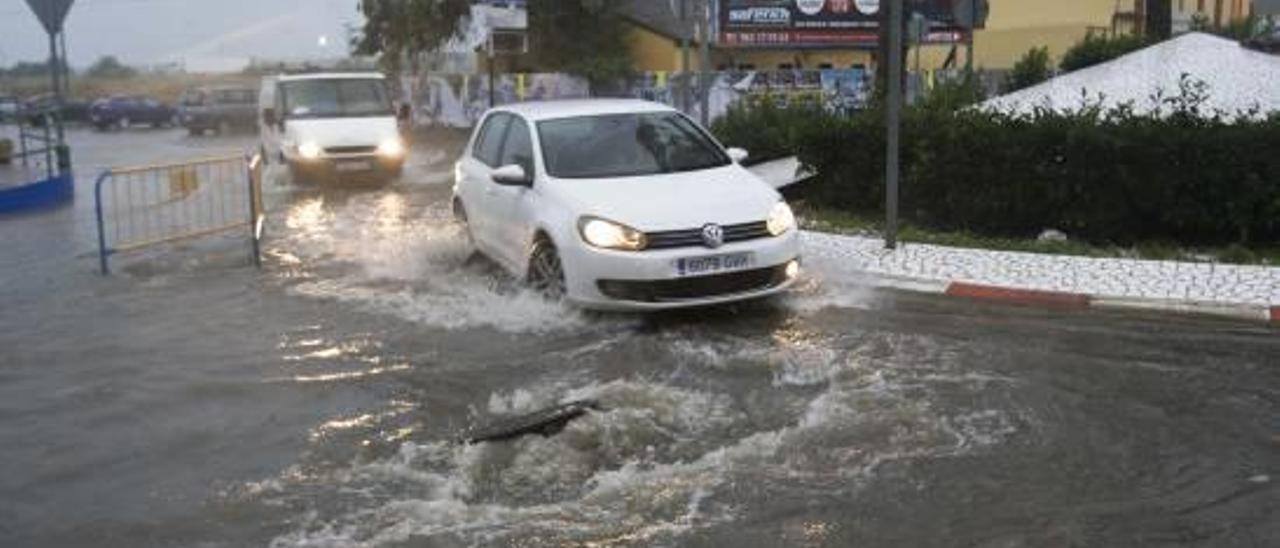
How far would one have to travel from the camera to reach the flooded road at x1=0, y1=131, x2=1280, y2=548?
543 centimetres

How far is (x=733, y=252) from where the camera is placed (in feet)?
29.1

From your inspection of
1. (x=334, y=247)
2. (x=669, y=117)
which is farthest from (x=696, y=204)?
(x=334, y=247)

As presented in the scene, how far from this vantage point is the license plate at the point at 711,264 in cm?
875

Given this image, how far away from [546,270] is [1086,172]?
5.11 metres

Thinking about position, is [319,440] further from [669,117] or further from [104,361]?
[669,117]

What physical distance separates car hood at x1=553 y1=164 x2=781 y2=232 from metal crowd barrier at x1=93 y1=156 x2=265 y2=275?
4.70 metres

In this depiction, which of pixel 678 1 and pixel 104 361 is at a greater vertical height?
pixel 678 1

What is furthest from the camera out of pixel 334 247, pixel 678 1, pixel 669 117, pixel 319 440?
pixel 678 1

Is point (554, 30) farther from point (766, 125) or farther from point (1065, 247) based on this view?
point (1065, 247)

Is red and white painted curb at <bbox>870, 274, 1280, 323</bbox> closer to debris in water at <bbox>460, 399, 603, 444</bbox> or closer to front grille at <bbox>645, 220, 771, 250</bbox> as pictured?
front grille at <bbox>645, 220, 771, 250</bbox>

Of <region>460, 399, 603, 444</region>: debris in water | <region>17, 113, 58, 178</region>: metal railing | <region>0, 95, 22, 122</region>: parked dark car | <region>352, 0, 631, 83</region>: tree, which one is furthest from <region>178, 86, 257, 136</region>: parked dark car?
<region>460, 399, 603, 444</region>: debris in water

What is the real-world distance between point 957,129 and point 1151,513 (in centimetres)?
740

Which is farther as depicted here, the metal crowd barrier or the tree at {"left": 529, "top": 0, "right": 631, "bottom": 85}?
the tree at {"left": 529, "top": 0, "right": 631, "bottom": 85}

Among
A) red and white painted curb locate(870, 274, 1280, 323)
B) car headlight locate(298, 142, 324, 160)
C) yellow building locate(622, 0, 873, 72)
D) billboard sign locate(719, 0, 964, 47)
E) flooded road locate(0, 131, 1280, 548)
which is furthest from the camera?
yellow building locate(622, 0, 873, 72)
